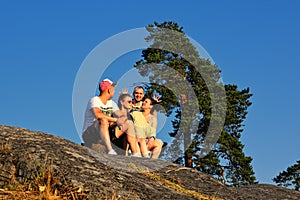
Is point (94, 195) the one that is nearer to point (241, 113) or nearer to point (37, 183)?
point (37, 183)

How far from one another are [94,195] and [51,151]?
43.9 inches

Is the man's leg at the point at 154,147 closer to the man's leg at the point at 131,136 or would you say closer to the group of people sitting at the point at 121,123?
the group of people sitting at the point at 121,123

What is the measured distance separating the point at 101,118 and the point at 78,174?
2.99m

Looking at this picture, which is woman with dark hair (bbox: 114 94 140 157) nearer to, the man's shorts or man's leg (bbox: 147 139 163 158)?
the man's shorts

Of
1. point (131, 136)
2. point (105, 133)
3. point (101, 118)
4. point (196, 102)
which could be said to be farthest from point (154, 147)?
point (196, 102)

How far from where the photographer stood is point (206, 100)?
1026 inches

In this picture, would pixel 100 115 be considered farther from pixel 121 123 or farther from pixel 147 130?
pixel 147 130

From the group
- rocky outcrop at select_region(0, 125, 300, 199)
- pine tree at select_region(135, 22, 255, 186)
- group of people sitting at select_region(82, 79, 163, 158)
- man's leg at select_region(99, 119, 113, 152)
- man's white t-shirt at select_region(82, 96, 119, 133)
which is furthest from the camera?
pine tree at select_region(135, 22, 255, 186)

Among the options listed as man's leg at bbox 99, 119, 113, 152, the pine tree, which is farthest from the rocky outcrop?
the pine tree

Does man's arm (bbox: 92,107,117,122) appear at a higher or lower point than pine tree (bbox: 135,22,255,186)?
lower

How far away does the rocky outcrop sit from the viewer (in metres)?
6.08

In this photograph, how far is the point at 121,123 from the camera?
9391 mm

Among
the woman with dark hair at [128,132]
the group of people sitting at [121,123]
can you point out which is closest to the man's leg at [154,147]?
the group of people sitting at [121,123]

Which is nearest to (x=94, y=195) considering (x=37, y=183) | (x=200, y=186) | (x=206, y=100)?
(x=37, y=183)
